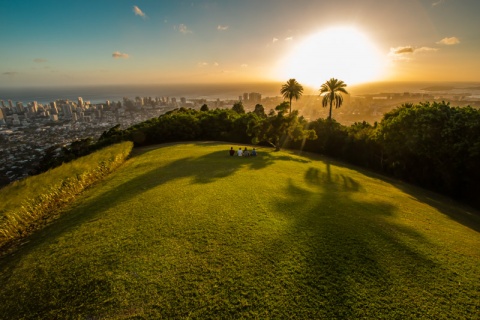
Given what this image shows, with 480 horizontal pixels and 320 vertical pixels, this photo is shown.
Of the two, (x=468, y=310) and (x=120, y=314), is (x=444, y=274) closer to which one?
(x=468, y=310)

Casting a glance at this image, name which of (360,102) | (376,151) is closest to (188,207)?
(376,151)

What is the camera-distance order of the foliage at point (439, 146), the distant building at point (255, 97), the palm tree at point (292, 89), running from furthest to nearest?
the distant building at point (255, 97) < the palm tree at point (292, 89) < the foliage at point (439, 146)

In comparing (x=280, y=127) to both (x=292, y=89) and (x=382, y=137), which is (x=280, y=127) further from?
(x=292, y=89)

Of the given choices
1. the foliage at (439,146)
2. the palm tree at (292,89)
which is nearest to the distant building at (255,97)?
the palm tree at (292,89)

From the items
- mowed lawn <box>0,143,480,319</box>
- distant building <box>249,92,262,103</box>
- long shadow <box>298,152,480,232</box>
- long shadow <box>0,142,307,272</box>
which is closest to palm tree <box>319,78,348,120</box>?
long shadow <box>298,152,480,232</box>

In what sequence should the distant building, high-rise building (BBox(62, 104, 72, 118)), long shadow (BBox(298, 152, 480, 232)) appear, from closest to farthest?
long shadow (BBox(298, 152, 480, 232))
high-rise building (BBox(62, 104, 72, 118))
the distant building

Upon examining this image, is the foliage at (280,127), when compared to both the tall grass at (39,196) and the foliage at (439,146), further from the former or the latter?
the tall grass at (39,196)

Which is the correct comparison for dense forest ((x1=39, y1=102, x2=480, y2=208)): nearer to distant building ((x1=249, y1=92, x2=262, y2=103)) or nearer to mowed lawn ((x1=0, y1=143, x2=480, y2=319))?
mowed lawn ((x1=0, y1=143, x2=480, y2=319))

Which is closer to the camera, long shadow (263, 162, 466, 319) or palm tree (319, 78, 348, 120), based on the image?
long shadow (263, 162, 466, 319)
